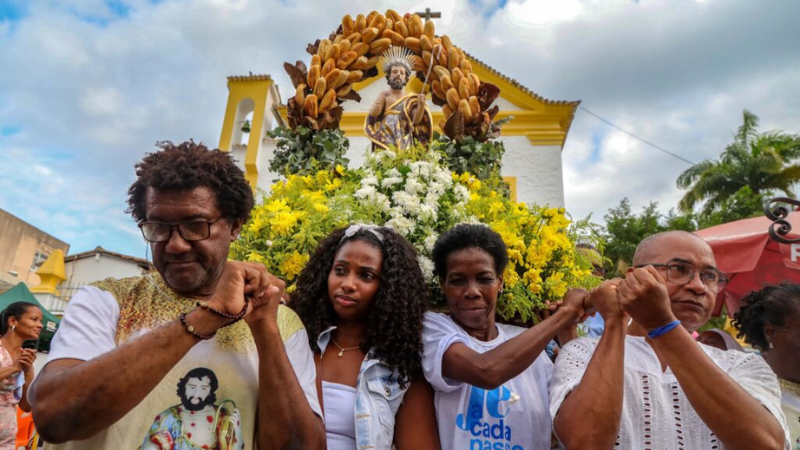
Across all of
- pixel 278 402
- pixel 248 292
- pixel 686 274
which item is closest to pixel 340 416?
pixel 278 402

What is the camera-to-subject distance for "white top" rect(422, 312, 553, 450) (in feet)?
7.06

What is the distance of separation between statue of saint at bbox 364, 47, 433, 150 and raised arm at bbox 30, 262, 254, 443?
2.97 m

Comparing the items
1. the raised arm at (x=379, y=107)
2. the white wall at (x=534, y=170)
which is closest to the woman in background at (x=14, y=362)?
the raised arm at (x=379, y=107)

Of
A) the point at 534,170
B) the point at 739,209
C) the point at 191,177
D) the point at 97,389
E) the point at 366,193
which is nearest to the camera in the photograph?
the point at 97,389

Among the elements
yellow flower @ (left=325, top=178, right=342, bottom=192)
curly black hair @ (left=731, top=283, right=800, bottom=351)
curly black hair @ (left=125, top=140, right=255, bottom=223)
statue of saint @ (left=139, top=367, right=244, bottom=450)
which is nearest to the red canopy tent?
curly black hair @ (left=731, top=283, right=800, bottom=351)

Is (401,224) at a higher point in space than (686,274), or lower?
higher

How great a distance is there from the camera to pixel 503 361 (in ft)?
6.82

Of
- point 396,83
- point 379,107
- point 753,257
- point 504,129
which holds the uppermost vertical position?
point 504,129

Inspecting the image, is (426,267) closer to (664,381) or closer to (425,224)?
(425,224)

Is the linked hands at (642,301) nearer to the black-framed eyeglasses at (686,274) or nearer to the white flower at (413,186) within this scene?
the black-framed eyeglasses at (686,274)

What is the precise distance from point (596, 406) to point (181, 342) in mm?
1441

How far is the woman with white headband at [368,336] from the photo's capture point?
2.09 m

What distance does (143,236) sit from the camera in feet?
5.88

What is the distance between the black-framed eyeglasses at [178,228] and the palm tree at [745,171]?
22.2m
